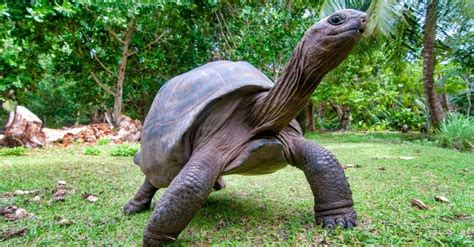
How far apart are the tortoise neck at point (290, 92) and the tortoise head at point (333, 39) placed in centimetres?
1

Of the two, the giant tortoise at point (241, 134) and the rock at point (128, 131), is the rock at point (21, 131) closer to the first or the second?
the rock at point (128, 131)

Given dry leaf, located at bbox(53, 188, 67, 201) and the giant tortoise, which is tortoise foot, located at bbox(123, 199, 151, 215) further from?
dry leaf, located at bbox(53, 188, 67, 201)

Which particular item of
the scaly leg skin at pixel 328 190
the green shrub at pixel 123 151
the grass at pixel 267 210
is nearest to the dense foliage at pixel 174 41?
the green shrub at pixel 123 151

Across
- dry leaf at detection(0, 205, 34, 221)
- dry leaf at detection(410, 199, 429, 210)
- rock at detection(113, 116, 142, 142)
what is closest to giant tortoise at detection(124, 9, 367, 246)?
dry leaf at detection(410, 199, 429, 210)

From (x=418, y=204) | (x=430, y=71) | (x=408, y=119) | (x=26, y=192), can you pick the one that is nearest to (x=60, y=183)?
(x=26, y=192)

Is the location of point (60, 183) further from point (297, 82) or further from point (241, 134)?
point (297, 82)

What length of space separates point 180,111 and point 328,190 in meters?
0.97

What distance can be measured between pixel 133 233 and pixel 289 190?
1.54 metres

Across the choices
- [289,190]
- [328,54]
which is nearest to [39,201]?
[289,190]

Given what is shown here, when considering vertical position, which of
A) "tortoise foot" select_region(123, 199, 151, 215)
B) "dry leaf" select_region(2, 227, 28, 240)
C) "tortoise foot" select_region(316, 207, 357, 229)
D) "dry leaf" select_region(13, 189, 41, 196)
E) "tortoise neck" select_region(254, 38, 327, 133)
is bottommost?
"dry leaf" select_region(13, 189, 41, 196)

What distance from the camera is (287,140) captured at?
84.4 inches

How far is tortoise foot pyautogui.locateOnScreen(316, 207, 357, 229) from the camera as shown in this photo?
6.24 ft

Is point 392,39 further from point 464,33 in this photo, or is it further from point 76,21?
point 76,21

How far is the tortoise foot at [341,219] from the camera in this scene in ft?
6.24
